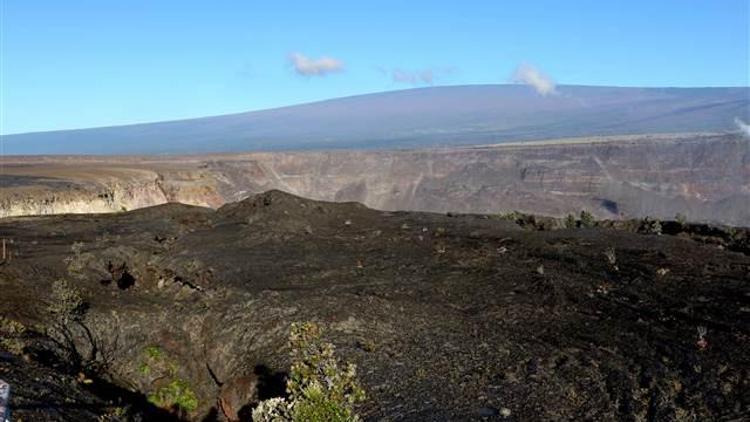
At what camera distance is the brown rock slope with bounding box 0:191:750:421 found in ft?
37.8

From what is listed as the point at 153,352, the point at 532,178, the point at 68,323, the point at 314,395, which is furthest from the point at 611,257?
the point at 532,178

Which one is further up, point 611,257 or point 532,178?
point 611,257

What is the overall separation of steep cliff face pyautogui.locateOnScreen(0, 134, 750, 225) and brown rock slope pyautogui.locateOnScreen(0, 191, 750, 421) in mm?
30031

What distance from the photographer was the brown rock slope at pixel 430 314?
37.8ft

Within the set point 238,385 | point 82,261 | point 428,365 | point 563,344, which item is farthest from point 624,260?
point 82,261

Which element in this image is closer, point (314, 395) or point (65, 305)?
point (314, 395)

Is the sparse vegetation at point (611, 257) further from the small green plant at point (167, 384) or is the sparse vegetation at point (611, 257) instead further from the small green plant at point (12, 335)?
the small green plant at point (12, 335)

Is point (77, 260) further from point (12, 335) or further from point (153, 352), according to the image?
point (12, 335)

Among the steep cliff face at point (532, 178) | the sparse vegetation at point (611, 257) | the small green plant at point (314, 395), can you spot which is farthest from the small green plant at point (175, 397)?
the steep cliff face at point (532, 178)

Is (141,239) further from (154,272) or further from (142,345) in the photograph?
(142,345)

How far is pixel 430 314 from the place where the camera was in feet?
51.2

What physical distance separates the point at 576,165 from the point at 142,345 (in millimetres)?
63996

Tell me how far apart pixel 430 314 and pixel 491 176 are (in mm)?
60585

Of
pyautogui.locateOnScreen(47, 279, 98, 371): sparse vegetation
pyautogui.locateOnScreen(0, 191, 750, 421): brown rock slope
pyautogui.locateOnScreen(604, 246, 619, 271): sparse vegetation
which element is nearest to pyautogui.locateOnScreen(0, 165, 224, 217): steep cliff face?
pyautogui.locateOnScreen(0, 191, 750, 421): brown rock slope
